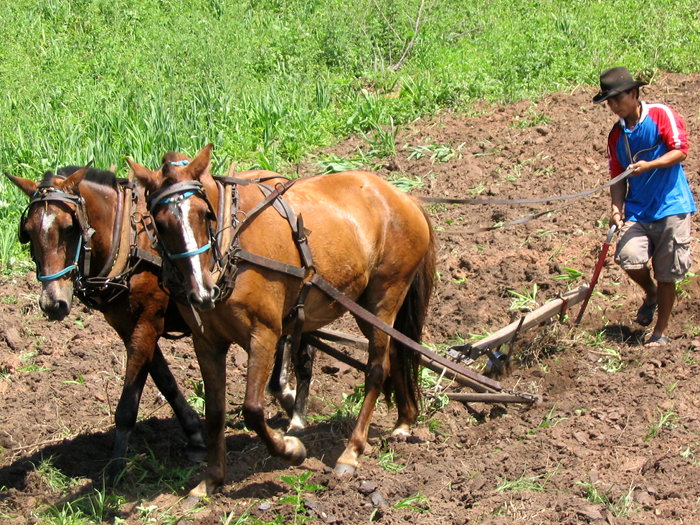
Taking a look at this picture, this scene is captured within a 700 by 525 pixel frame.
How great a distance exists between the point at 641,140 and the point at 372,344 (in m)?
2.40

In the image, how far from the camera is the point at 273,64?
13.5 metres

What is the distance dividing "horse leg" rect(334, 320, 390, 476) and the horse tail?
161 millimetres

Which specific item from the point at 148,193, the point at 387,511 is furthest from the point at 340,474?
the point at 148,193

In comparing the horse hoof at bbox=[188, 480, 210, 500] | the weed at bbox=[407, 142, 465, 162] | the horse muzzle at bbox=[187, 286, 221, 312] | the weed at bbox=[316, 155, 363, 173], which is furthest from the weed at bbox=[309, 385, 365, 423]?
the weed at bbox=[407, 142, 465, 162]

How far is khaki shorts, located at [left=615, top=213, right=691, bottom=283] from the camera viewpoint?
6.35m

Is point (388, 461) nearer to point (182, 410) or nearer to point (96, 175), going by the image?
point (182, 410)

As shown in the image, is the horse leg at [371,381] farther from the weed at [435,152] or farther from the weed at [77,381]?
the weed at [435,152]

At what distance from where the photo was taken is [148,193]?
455 cm

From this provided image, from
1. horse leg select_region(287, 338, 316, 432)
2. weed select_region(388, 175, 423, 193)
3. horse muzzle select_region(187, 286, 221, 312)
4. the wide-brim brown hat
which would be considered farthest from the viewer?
weed select_region(388, 175, 423, 193)

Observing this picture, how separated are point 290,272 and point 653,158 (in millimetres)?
2910

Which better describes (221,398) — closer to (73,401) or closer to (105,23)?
(73,401)

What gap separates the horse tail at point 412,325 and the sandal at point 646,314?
5.88 ft

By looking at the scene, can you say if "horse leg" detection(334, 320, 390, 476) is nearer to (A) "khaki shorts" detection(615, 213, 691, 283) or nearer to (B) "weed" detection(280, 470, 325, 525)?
(B) "weed" detection(280, 470, 325, 525)

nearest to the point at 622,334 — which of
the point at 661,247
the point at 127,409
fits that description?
the point at 661,247
